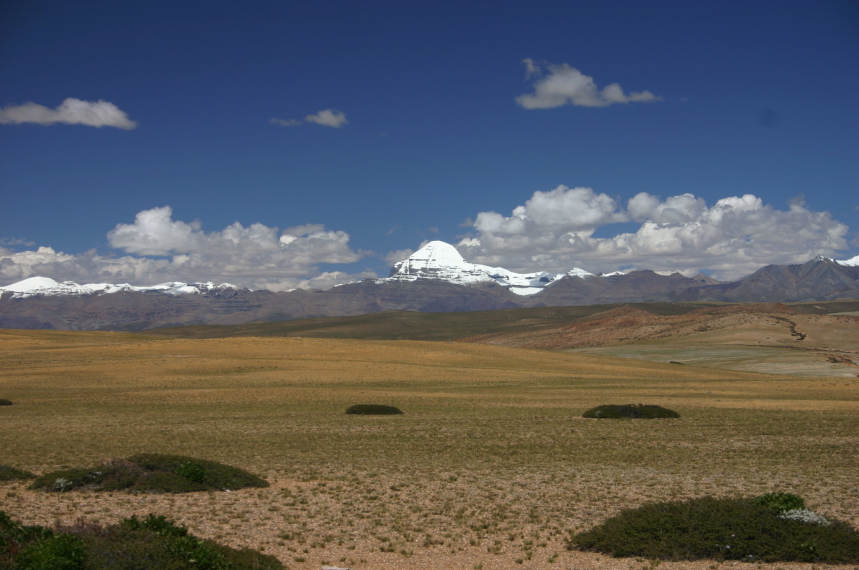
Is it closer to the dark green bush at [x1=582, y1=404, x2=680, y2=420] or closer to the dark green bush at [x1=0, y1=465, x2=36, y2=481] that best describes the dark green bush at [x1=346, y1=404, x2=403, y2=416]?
the dark green bush at [x1=582, y1=404, x2=680, y2=420]

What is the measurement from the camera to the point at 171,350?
77.1 metres

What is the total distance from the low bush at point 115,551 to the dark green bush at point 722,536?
5934 mm

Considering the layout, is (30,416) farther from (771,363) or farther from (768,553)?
(771,363)

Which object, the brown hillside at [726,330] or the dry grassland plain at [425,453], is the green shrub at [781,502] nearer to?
the dry grassland plain at [425,453]

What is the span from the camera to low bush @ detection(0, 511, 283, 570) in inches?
331

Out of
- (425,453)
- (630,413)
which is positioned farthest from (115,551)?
(630,413)

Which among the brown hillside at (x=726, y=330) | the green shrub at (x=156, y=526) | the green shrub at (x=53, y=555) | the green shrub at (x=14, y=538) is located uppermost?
the green shrub at (x=53, y=555)

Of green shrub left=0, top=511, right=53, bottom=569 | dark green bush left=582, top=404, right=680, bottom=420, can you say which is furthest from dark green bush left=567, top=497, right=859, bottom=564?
dark green bush left=582, top=404, right=680, bottom=420

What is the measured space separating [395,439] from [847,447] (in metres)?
16.3

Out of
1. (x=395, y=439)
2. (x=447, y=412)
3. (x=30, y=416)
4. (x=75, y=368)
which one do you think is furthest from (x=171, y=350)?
(x=395, y=439)

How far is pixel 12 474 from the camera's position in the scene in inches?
654

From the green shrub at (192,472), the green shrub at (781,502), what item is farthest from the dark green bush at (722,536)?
the green shrub at (192,472)

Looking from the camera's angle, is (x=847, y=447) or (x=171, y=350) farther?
(x=171, y=350)

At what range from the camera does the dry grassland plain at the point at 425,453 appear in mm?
12844
